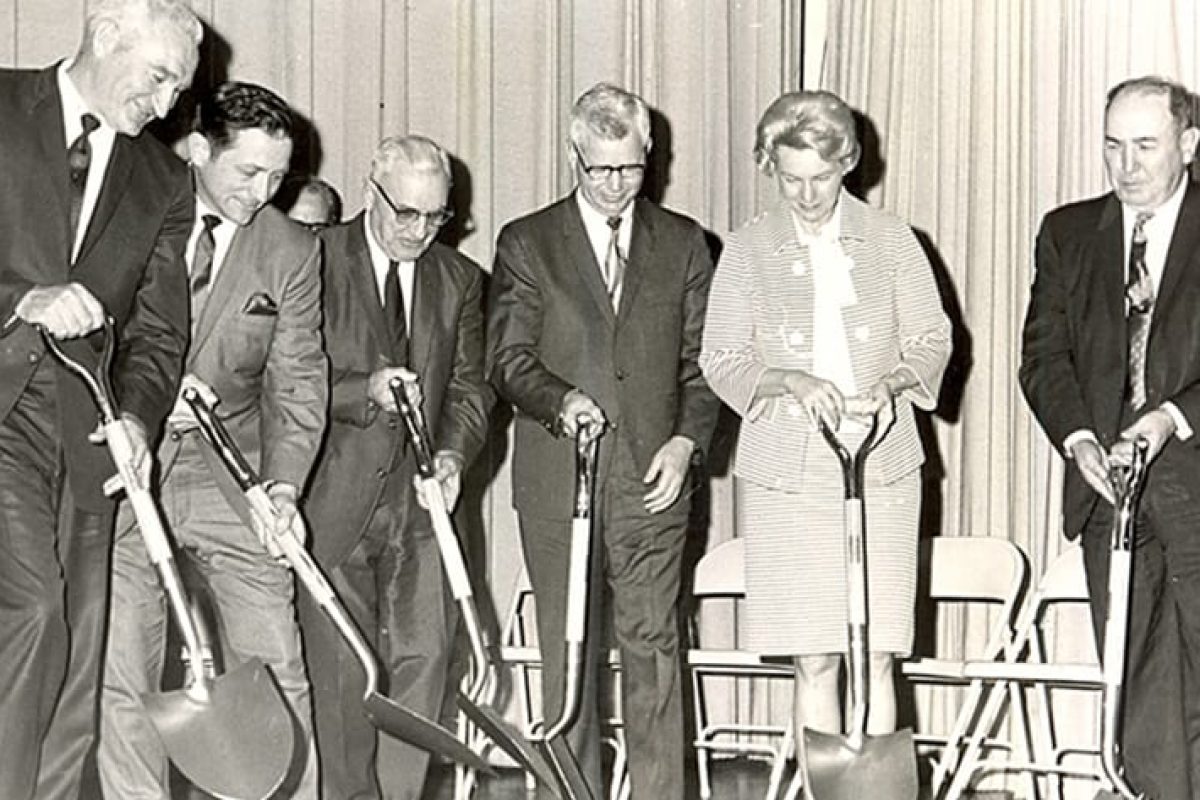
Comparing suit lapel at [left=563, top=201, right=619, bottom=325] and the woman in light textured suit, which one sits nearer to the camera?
the woman in light textured suit

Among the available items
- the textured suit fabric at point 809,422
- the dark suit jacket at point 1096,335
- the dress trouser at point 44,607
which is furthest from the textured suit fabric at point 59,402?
the dark suit jacket at point 1096,335

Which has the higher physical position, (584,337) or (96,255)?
(96,255)

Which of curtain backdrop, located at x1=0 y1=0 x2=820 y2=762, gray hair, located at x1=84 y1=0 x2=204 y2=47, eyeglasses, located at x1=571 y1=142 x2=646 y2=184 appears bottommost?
eyeglasses, located at x1=571 y1=142 x2=646 y2=184

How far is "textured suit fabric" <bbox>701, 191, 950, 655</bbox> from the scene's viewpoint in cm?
445

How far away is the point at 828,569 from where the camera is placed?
4.45 metres

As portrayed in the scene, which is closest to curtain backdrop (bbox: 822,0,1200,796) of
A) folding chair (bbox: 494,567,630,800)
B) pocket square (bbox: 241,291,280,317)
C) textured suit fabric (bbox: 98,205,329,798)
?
folding chair (bbox: 494,567,630,800)

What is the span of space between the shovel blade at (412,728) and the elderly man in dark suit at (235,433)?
0.15 metres

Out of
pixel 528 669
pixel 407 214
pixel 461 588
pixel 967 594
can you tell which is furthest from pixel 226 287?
pixel 528 669

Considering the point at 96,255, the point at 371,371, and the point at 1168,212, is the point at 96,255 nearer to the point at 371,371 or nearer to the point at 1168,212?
the point at 371,371

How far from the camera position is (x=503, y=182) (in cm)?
677

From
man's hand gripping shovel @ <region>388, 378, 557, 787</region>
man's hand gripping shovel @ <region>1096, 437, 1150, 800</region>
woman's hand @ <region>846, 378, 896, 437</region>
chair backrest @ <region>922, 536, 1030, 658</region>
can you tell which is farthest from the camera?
chair backrest @ <region>922, 536, 1030, 658</region>

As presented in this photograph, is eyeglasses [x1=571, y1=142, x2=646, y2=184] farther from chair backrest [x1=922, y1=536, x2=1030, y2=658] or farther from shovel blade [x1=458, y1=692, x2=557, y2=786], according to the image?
chair backrest [x1=922, y1=536, x2=1030, y2=658]

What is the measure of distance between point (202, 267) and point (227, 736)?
104 centimetres

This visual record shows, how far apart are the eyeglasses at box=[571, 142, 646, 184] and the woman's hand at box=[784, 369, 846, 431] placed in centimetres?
71
